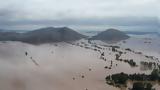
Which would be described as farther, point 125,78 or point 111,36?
point 111,36

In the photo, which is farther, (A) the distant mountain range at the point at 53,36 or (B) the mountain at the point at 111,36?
(B) the mountain at the point at 111,36

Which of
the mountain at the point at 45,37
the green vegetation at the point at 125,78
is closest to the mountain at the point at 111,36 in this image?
the mountain at the point at 45,37

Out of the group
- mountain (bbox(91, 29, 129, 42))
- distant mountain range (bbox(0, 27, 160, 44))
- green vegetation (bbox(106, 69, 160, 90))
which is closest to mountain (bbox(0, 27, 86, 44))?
distant mountain range (bbox(0, 27, 160, 44))

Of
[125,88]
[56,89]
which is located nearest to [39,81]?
[56,89]

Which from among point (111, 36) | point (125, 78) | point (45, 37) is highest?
point (125, 78)

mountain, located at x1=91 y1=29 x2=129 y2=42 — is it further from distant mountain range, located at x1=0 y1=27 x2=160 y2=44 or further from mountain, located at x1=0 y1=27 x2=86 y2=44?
mountain, located at x1=0 y1=27 x2=86 y2=44

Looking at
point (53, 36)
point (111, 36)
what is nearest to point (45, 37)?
point (53, 36)

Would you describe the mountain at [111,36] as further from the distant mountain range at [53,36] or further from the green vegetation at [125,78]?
the green vegetation at [125,78]

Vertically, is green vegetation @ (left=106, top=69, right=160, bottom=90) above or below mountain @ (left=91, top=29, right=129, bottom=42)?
above

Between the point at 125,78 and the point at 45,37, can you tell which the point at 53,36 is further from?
the point at 125,78

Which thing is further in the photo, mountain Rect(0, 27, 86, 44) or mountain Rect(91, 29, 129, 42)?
mountain Rect(91, 29, 129, 42)

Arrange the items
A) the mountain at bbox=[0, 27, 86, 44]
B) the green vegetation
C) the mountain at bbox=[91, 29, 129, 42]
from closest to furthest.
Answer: the green vegetation → the mountain at bbox=[0, 27, 86, 44] → the mountain at bbox=[91, 29, 129, 42]
